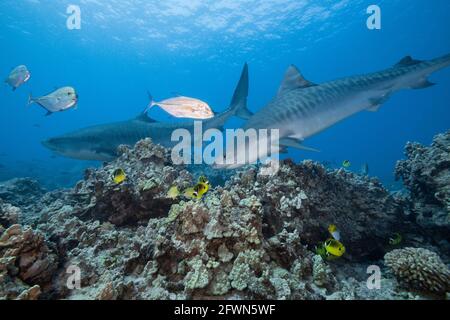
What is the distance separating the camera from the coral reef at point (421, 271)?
10.8 ft

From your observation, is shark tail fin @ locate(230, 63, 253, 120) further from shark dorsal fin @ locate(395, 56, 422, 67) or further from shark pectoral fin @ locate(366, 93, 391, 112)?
shark dorsal fin @ locate(395, 56, 422, 67)

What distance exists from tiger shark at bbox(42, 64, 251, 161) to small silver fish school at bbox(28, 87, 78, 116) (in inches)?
120

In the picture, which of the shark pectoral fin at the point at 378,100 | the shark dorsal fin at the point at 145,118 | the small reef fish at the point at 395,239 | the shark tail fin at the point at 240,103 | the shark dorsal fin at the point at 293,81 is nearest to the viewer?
the small reef fish at the point at 395,239

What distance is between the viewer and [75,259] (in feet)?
12.2

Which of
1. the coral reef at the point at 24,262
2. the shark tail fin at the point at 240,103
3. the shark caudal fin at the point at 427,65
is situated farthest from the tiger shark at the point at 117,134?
the coral reef at the point at 24,262

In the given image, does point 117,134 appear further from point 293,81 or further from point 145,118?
point 293,81

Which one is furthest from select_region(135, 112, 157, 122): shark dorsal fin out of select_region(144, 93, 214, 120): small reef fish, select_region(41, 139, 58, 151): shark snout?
select_region(144, 93, 214, 120): small reef fish

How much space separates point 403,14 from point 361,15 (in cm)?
921

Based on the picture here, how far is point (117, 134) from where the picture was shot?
31.6 feet

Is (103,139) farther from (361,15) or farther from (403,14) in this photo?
(403,14)

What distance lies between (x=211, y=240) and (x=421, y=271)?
8.87 feet

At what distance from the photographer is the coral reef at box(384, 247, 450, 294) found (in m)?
3.28

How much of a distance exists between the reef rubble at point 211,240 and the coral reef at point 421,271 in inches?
5.2

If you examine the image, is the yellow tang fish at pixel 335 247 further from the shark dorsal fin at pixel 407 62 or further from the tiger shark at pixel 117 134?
the tiger shark at pixel 117 134
